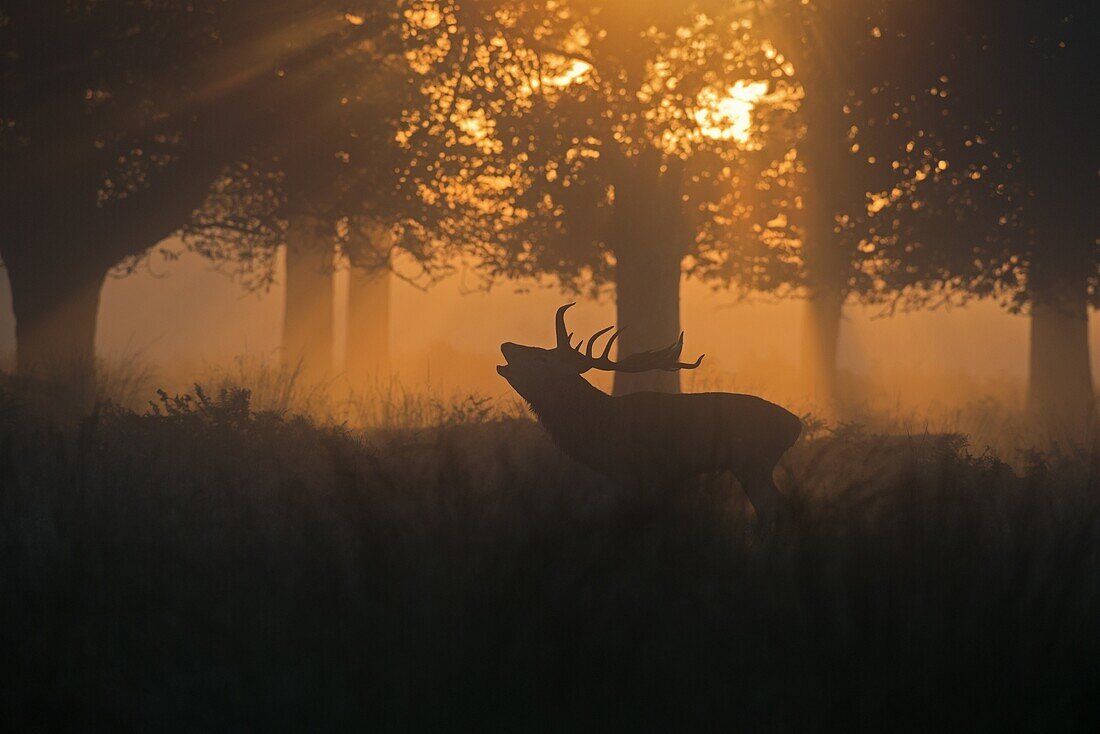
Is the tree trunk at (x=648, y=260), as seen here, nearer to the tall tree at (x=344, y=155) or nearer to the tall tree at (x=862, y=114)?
the tall tree at (x=862, y=114)

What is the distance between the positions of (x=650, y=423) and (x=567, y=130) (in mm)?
10757

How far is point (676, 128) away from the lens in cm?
1872

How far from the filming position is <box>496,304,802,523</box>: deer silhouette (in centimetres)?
923

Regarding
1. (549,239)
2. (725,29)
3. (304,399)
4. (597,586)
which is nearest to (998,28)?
(725,29)

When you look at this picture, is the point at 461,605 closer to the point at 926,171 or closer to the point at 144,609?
the point at 144,609

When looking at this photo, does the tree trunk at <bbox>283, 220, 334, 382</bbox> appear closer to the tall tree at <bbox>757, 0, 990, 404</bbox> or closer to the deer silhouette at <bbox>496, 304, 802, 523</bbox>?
the tall tree at <bbox>757, 0, 990, 404</bbox>

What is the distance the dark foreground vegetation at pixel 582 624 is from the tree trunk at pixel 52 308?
1393 cm

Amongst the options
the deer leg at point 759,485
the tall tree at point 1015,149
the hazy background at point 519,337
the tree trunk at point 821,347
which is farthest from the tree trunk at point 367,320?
the deer leg at point 759,485

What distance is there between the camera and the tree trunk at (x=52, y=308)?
1942 cm

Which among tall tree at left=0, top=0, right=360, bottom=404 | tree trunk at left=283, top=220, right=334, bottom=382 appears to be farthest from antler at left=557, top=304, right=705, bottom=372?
tree trunk at left=283, top=220, right=334, bottom=382

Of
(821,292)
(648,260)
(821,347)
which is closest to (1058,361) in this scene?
(821,347)

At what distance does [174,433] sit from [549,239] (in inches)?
482

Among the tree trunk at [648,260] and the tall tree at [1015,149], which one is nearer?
the tall tree at [1015,149]

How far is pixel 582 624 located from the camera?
5887 millimetres
